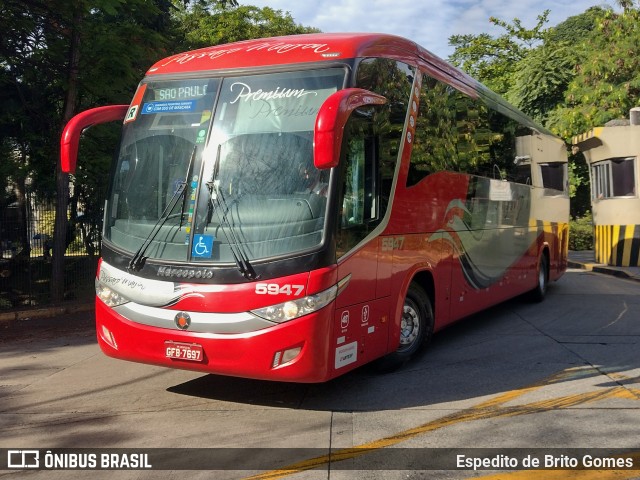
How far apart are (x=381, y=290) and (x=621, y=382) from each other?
8.60 feet

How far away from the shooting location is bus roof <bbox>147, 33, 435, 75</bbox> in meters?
6.15

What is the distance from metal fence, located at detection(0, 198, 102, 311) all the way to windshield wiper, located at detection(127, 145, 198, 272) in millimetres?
6724

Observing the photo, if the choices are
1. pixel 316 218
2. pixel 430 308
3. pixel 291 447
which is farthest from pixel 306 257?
pixel 430 308

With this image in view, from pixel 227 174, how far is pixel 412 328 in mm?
2866

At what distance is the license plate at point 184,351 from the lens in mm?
5688

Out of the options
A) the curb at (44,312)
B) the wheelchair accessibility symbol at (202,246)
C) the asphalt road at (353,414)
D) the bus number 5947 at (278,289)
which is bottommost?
the curb at (44,312)

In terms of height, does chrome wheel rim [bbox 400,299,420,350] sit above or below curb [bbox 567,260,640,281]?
above

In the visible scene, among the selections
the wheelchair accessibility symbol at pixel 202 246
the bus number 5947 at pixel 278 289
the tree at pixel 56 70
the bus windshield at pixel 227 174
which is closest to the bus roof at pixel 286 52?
the bus windshield at pixel 227 174

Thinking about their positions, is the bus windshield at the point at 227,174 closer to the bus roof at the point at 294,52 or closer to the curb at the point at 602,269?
the bus roof at the point at 294,52

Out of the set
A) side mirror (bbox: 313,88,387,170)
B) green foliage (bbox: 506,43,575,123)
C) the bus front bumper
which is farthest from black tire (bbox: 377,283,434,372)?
green foliage (bbox: 506,43,575,123)

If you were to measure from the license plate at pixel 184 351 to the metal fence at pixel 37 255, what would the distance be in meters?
7.15

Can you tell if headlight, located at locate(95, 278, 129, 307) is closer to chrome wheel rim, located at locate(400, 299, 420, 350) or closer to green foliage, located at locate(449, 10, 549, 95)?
chrome wheel rim, located at locate(400, 299, 420, 350)

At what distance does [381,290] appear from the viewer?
21.3 feet

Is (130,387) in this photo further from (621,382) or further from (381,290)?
(621,382)
